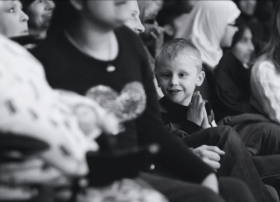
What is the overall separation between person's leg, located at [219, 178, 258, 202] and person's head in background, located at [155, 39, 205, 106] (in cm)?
96

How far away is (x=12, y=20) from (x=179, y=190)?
3.08 feet

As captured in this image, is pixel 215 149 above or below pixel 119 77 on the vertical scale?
below

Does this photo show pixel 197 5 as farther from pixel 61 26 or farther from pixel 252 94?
pixel 61 26

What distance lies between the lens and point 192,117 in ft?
8.17

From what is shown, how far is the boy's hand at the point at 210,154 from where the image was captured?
1980 millimetres

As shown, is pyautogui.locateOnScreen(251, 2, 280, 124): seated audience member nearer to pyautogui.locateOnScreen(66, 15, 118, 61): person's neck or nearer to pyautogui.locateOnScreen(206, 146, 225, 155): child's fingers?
pyautogui.locateOnScreen(206, 146, 225, 155): child's fingers

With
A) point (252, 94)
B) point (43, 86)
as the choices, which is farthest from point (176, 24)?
point (43, 86)

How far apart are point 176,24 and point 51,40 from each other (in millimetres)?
2836

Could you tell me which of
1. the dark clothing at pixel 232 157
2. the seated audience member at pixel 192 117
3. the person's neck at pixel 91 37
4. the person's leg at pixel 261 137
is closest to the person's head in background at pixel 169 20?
the person's leg at pixel 261 137

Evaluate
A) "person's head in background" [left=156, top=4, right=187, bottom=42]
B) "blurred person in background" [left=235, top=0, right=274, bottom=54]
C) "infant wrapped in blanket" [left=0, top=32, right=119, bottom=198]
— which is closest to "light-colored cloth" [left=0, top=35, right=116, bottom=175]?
"infant wrapped in blanket" [left=0, top=32, right=119, bottom=198]

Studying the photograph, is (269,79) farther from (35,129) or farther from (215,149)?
(35,129)

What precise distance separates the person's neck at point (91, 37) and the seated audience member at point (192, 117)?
2.33ft

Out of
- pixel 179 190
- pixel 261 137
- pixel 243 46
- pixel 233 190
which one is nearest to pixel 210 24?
pixel 243 46

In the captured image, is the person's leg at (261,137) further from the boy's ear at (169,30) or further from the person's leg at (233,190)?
the person's leg at (233,190)
